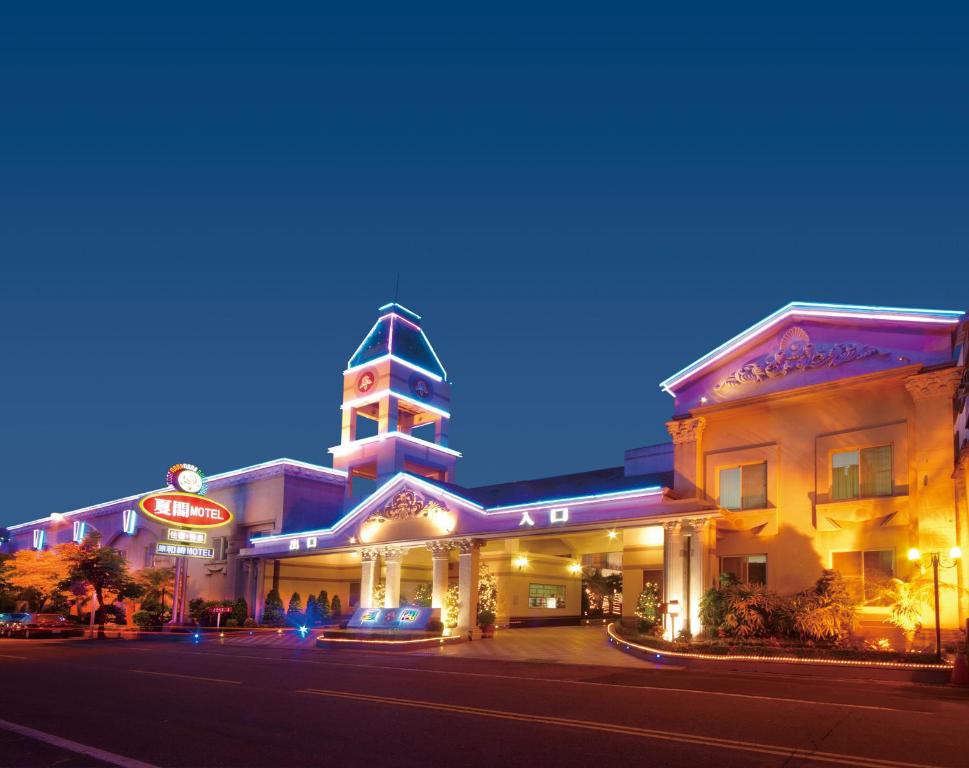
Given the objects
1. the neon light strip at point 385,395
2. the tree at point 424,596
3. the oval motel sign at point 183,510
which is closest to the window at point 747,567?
the tree at point 424,596

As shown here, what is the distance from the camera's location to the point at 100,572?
47438mm

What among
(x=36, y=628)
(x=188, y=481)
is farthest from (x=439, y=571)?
(x=36, y=628)

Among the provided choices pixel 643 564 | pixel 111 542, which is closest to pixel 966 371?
pixel 643 564

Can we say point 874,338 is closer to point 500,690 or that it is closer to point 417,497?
point 500,690

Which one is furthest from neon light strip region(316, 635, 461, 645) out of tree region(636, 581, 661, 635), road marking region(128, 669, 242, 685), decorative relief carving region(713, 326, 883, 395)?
decorative relief carving region(713, 326, 883, 395)

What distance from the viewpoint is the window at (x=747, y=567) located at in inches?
1077

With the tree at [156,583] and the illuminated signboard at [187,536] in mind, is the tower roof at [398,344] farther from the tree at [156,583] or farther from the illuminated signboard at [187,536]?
the tree at [156,583]

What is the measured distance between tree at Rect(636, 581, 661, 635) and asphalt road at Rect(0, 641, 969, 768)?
342 inches

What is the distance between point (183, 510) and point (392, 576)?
14.1 m

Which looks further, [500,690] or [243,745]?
[500,690]

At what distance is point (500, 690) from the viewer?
52.1 feet

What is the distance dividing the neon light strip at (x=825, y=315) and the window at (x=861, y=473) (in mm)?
4051

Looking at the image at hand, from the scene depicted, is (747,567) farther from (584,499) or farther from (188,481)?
(188,481)

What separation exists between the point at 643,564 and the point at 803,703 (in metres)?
23.9
